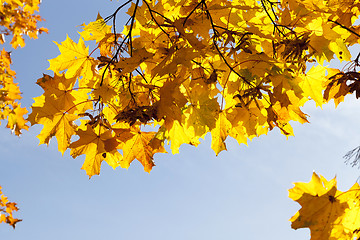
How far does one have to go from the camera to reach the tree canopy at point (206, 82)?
4.58 ft

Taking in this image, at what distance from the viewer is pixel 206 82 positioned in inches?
60.1

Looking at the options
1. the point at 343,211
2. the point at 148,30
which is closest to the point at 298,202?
the point at 343,211

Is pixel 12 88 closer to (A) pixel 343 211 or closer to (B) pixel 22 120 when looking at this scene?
(B) pixel 22 120

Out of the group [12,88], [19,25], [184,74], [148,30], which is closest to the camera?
[184,74]

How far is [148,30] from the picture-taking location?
166cm

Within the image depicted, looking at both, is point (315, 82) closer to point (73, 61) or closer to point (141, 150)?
point (141, 150)

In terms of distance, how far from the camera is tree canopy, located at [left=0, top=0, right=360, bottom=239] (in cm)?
140

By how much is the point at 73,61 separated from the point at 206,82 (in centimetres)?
77

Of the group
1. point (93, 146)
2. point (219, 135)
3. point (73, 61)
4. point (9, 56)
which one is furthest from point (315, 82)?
point (9, 56)

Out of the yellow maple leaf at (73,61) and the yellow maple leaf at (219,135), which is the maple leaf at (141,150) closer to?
the yellow maple leaf at (219,135)

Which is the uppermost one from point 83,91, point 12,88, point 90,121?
point 12,88

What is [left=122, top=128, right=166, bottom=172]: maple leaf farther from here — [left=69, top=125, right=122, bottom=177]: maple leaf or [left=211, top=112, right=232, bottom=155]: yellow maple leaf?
[left=211, top=112, right=232, bottom=155]: yellow maple leaf

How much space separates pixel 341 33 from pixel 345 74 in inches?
9.5

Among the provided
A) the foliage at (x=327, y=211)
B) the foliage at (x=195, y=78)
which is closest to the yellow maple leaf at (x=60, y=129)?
the foliage at (x=195, y=78)
